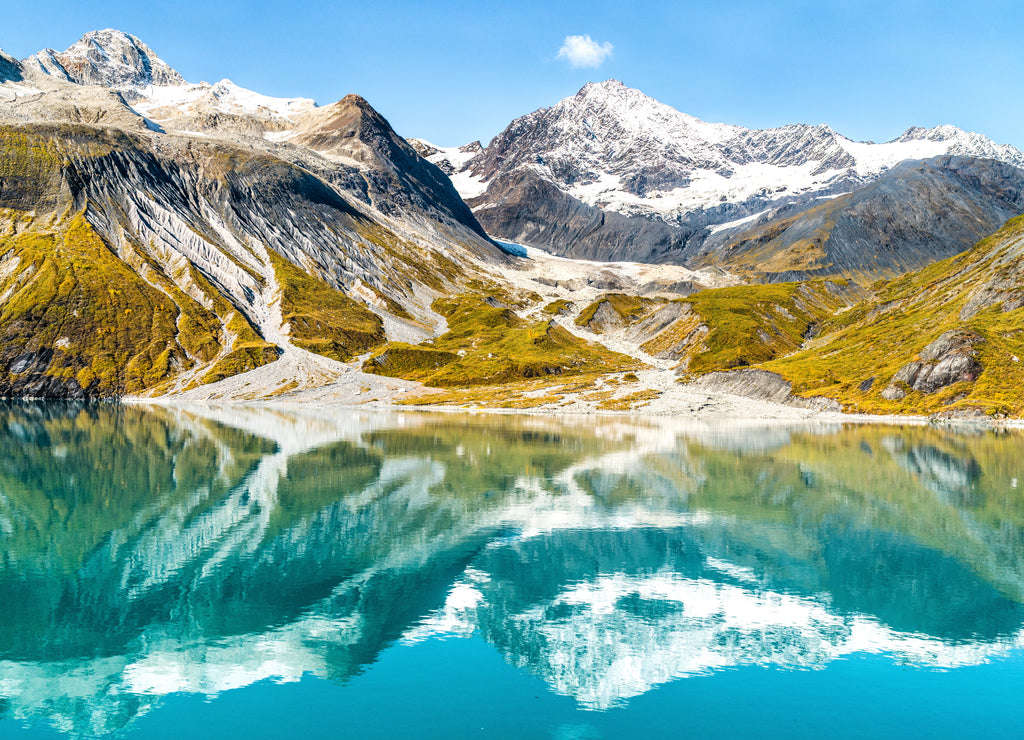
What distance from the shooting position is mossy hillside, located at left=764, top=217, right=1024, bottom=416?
135125 millimetres

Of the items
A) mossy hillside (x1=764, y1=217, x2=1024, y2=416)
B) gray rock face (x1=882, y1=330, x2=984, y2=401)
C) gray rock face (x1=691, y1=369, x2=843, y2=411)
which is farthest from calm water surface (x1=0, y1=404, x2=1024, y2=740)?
gray rock face (x1=691, y1=369, x2=843, y2=411)

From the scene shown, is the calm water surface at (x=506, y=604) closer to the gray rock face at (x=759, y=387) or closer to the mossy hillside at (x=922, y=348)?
the mossy hillside at (x=922, y=348)

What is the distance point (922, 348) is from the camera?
507ft

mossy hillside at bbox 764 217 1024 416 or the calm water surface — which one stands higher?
mossy hillside at bbox 764 217 1024 416

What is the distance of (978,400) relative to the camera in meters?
132

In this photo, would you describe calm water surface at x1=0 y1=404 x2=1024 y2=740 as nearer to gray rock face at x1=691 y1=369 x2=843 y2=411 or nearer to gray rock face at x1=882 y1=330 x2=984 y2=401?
gray rock face at x1=882 y1=330 x2=984 y2=401

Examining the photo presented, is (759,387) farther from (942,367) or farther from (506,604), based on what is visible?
(506,604)

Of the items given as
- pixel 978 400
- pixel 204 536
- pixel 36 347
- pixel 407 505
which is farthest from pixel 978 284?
pixel 36 347

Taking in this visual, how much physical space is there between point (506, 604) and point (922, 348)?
507 feet

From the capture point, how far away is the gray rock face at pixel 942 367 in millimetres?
140000

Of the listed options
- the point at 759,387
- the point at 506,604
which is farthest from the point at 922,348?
the point at 506,604

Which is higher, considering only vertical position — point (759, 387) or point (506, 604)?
point (759, 387)

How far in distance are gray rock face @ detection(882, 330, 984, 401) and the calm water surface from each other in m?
81.6

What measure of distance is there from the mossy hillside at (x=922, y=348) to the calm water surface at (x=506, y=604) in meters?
76.1
